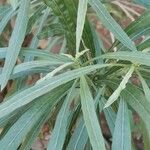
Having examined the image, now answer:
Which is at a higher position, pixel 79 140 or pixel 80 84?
pixel 80 84

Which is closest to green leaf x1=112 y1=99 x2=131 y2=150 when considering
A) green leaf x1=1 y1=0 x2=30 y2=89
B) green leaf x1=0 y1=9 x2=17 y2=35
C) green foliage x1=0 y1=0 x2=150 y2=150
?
green foliage x1=0 y1=0 x2=150 y2=150

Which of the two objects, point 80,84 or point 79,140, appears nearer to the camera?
point 80,84

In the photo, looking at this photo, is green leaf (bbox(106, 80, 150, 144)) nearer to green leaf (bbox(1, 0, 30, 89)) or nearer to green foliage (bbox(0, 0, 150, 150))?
green foliage (bbox(0, 0, 150, 150))

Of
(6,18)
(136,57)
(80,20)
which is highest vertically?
(6,18)

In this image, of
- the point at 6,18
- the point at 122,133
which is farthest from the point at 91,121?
the point at 6,18

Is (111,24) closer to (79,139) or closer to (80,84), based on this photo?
(80,84)

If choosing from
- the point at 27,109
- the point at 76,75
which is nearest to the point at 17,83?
the point at 27,109

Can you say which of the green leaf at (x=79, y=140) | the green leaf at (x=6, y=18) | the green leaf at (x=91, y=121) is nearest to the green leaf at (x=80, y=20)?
the green leaf at (x=91, y=121)
